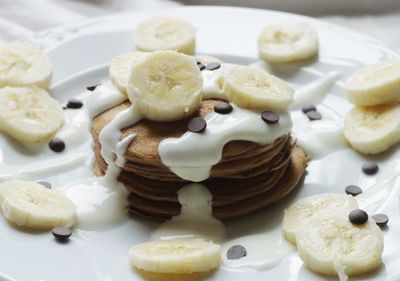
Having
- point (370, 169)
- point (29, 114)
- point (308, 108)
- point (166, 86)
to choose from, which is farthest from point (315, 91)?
point (29, 114)

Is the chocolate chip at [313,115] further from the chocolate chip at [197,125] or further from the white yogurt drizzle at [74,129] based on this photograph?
the white yogurt drizzle at [74,129]

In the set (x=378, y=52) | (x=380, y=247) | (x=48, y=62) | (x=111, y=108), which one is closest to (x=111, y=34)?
(x=48, y=62)

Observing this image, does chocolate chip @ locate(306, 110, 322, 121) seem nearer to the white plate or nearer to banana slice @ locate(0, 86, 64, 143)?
the white plate

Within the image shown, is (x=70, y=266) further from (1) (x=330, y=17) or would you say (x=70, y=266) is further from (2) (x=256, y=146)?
(1) (x=330, y=17)

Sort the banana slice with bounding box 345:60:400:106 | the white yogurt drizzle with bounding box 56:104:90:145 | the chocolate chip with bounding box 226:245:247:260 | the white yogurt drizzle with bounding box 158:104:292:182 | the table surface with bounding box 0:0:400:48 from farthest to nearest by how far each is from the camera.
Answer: the table surface with bounding box 0:0:400:48 < the white yogurt drizzle with bounding box 56:104:90:145 < the banana slice with bounding box 345:60:400:106 < the white yogurt drizzle with bounding box 158:104:292:182 < the chocolate chip with bounding box 226:245:247:260

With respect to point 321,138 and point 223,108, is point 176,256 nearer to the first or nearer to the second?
point 223,108

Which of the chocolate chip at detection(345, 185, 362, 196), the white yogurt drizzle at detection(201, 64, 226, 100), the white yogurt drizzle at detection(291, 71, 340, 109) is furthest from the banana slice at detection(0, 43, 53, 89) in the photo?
the chocolate chip at detection(345, 185, 362, 196)

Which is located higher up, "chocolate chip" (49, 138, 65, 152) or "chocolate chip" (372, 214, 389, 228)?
"chocolate chip" (372, 214, 389, 228)
